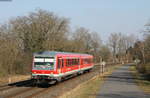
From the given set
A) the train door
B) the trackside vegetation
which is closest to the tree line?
the trackside vegetation

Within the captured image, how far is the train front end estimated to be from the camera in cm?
2048

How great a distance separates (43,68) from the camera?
67.7ft

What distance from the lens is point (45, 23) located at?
48.2 m

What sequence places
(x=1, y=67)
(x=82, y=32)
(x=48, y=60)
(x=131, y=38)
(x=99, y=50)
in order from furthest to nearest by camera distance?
(x=131, y=38) → (x=99, y=50) → (x=82, y=32) → (x=1, y=67) → (x=48, y=60)

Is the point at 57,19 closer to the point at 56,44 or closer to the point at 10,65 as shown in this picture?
the point at 56,44

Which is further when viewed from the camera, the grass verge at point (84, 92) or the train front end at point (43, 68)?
the train front end at point (43, 68)

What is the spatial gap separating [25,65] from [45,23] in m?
16.1

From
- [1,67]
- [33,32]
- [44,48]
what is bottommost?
[1,67]

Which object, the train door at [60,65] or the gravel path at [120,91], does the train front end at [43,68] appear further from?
the gravel path at [120,91]

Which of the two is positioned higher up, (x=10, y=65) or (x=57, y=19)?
(x=57, y=19)

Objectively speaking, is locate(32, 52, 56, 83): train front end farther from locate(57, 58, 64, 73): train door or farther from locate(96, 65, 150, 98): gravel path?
locate(96, 65, 150, 98): gravel path

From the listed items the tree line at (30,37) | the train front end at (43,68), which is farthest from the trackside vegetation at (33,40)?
the train front end at (43,68)

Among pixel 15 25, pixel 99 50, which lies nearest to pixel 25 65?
pixel 15 25

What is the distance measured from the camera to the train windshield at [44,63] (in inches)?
813
